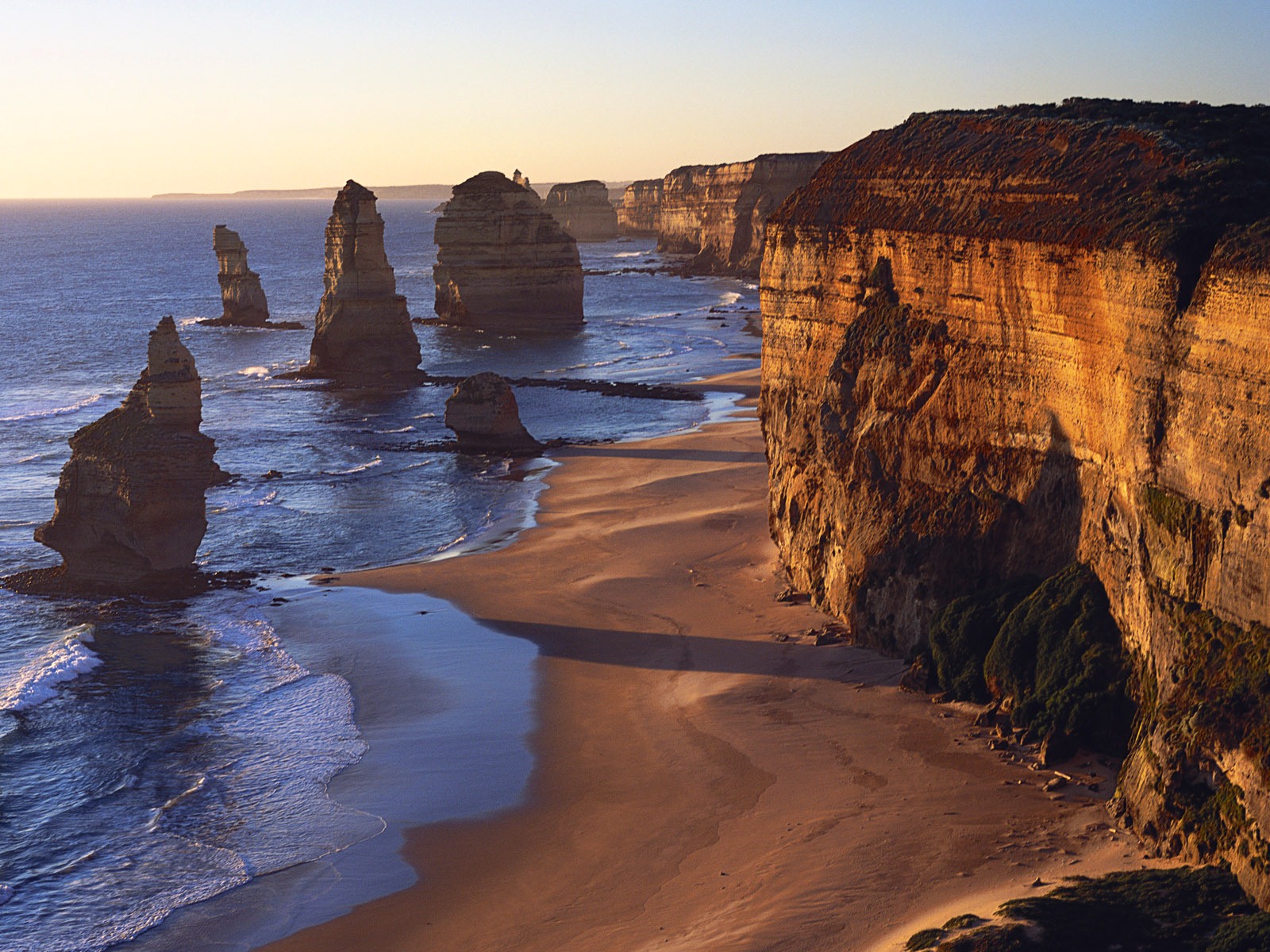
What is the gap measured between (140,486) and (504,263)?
61868 millimetres

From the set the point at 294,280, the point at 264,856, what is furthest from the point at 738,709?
the point at 294,280

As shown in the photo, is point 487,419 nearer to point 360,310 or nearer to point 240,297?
point 360,310

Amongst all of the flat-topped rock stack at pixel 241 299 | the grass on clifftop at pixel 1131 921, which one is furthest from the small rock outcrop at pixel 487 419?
the flat-topped rock stack at pixel 241 299

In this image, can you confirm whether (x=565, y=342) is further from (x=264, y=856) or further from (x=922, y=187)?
(x=264, y=856)

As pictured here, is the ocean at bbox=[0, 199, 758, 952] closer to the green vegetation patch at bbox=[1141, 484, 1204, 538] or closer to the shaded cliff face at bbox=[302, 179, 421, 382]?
the green vegetation patch at bbox=[1141, 484, 1204, 538]

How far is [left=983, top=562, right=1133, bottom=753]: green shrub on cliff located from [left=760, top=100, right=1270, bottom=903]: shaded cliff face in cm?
38

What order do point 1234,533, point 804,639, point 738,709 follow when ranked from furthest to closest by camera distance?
point 804,639 < point 738,709 < point 1234,533

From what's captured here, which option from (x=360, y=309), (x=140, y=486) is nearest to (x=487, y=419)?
(x=140, y=486)

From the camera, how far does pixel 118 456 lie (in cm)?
3020

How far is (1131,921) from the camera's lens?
523 inches

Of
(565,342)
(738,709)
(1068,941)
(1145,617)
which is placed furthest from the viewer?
(565,342)

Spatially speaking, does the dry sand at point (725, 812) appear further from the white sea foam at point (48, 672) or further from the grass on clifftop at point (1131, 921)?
the white sea foam at point (48, 672)

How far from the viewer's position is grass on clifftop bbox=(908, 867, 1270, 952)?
504 inches

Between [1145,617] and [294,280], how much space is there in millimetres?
129247
